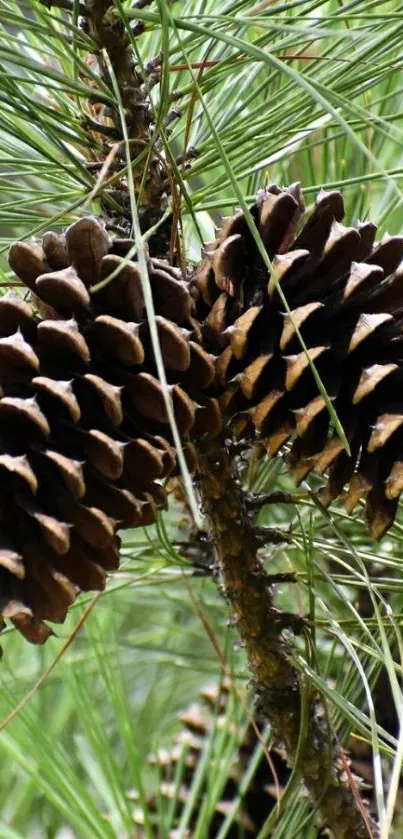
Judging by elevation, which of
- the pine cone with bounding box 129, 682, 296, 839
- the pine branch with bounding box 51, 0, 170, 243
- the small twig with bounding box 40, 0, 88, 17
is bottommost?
the pine cone with bounding box 129, 682, 296, 839

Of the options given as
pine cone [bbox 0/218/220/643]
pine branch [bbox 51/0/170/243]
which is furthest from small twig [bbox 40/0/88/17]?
pine cone [bbox 0/218/220/643]

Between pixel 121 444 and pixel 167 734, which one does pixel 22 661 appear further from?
pixel 121 444

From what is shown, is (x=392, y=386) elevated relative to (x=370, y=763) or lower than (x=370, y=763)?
elevated

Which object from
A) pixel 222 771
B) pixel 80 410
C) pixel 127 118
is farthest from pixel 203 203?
pixel 222 771

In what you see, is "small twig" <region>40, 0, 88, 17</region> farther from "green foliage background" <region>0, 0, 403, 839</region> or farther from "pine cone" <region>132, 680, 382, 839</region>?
"pine cone" <region>132, 680, 382, 839</region>

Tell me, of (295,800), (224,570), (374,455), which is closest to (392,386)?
(374,455)

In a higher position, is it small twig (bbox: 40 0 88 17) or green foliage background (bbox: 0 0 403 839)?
small twig (bbox: 40 0 88 17)
